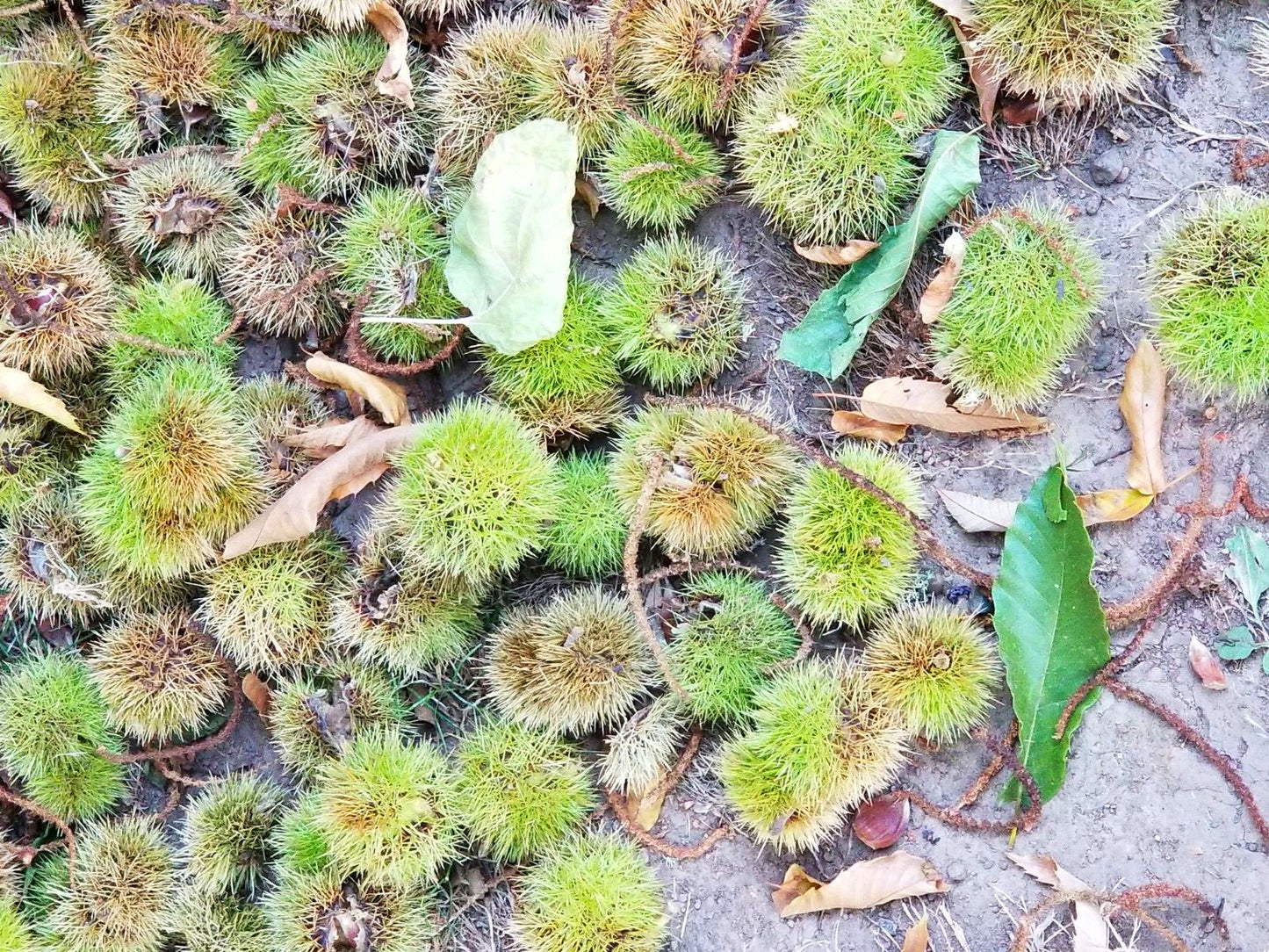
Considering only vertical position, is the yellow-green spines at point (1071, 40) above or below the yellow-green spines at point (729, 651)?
above

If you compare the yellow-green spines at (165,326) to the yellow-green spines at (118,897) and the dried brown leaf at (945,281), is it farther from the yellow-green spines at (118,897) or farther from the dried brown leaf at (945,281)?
the dried brown leaf at (945,281)

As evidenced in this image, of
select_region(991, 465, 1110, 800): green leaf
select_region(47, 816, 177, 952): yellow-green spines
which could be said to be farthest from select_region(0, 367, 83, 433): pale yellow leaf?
select_region(991, 465, 1110, 800): green leaf

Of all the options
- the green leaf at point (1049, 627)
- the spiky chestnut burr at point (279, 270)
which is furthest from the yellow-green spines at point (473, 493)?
the green leaf at point (1049, 627)

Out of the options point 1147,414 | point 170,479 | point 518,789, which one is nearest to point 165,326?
point 170,479

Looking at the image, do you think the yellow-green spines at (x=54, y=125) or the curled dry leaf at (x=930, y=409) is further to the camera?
the yellow-green spines at (x=54, y=125)

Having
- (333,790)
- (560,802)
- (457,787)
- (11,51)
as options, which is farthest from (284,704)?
(11,51)

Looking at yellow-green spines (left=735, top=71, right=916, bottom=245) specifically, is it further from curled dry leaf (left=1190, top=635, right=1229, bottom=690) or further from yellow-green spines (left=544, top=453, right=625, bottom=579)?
curled dry leaf (left=1190, top=635, right=1229, bottom=690)
